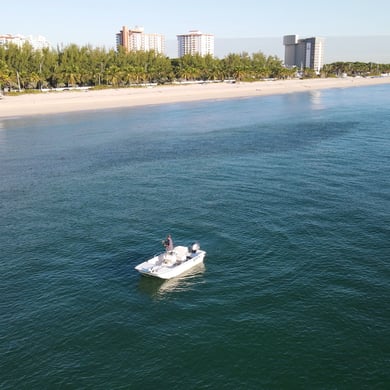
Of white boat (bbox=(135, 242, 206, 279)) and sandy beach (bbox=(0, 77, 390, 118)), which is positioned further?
sandy beach (bbox=(0, 77, 390, 118))

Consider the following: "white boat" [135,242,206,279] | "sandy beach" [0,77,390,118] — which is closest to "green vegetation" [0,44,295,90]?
"sandy beach" [0,77,390,118]

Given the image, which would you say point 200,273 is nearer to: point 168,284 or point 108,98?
point 168,284

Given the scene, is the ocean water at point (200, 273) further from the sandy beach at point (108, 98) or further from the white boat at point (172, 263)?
the sandy beach at point (108, 98)

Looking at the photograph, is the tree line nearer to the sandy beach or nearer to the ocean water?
the sandy beach

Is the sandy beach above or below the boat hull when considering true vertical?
above

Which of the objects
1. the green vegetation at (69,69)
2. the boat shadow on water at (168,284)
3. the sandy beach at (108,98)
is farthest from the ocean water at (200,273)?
the green vegetation at (69,69)

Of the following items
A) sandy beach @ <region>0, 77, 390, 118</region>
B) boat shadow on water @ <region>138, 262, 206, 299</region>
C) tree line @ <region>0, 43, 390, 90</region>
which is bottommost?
boat shadow on water @ <region>138, 262, 206, 299</region>

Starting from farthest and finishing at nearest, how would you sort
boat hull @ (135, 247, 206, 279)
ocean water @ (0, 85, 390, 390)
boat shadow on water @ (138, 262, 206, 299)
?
boat hull @ (135, 247, 206, 279), boat shadow on water @ (138, 262, 206, 299), ocean water @ (0, 85, 390, 390)
